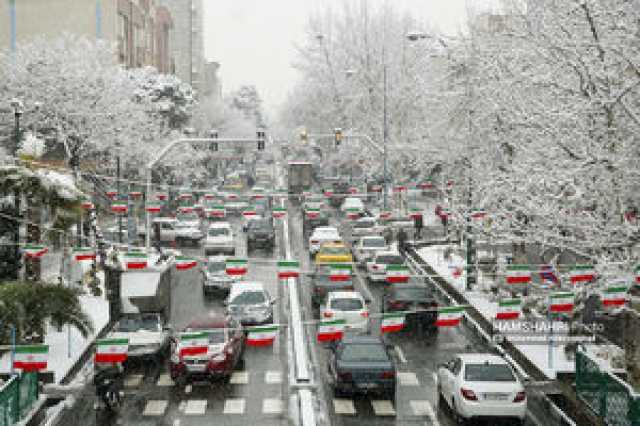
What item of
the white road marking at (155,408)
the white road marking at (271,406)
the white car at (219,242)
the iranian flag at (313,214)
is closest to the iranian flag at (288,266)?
the white road marking at (271,406)

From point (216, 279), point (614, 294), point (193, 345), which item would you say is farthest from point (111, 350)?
point (216, 279)

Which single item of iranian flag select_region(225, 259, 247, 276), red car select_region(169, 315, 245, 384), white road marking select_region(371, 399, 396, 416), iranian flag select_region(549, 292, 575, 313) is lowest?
white road marking select_region(371, 399, 396, 416)

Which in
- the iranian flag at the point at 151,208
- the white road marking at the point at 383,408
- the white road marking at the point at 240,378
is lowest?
the white road marking at the point at 383,408

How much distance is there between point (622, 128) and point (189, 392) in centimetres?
1196

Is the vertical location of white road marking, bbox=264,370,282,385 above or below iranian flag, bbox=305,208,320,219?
below

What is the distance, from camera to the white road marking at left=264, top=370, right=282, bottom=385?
21.4 metres

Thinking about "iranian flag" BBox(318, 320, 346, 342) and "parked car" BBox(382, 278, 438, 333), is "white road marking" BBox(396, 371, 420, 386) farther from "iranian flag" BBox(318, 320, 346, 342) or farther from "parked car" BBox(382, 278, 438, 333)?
"parked car" BBox(382, 278, 438, 333)

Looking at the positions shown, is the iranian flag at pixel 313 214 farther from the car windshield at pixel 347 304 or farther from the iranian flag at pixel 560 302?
the iranian flag at pixel 560 302

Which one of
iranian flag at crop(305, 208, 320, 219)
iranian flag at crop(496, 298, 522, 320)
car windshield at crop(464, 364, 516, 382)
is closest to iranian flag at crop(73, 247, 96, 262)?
iranian flag at crop(496, 298, 522, 320)

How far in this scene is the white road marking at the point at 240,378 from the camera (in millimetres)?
21484

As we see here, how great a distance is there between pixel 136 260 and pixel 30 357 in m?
8.52

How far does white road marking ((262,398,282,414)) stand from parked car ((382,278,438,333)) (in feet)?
27.9

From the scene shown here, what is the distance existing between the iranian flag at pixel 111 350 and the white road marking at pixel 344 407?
523 centimetres

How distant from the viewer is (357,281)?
122 feet
